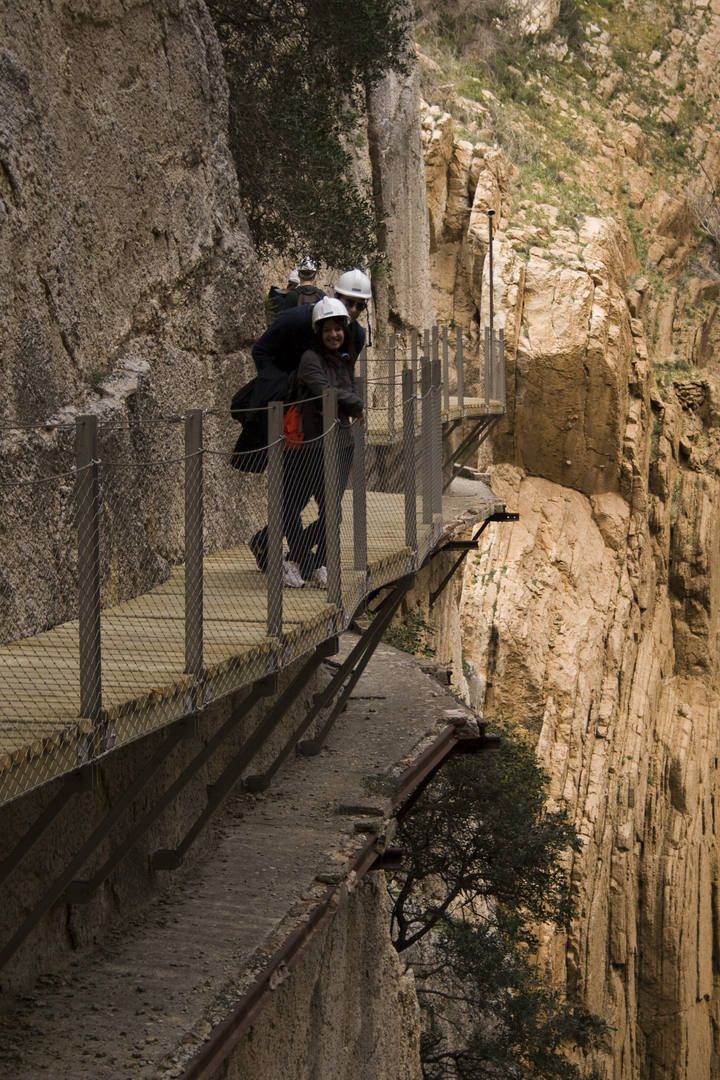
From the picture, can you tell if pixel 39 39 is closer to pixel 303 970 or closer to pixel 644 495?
pixel 303 970

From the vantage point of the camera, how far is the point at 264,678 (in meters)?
7.34

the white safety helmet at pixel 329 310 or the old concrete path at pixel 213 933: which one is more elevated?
the white safety helmet at pixel 329 310

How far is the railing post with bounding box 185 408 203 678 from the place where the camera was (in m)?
6.15

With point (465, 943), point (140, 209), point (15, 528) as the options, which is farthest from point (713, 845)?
point (15, 528)

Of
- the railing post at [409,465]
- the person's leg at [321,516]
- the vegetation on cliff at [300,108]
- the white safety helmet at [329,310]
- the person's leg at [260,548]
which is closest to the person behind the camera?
the person's leg at [321,516]

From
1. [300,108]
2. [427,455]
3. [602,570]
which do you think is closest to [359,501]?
[427,455]

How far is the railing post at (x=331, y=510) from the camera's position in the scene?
826 centimetres

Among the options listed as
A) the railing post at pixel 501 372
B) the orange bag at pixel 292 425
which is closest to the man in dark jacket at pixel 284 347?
the orange bag at pixel 292 425

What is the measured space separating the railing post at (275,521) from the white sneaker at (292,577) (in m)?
1.05

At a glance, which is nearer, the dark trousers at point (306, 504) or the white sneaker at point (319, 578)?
the dark trousers at point (306, 504)

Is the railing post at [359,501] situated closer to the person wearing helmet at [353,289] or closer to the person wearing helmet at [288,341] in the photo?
the person wearing helmet at [288,341]

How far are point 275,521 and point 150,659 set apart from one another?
134cm

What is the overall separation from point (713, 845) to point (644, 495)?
6.95m

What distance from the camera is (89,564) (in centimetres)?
534
